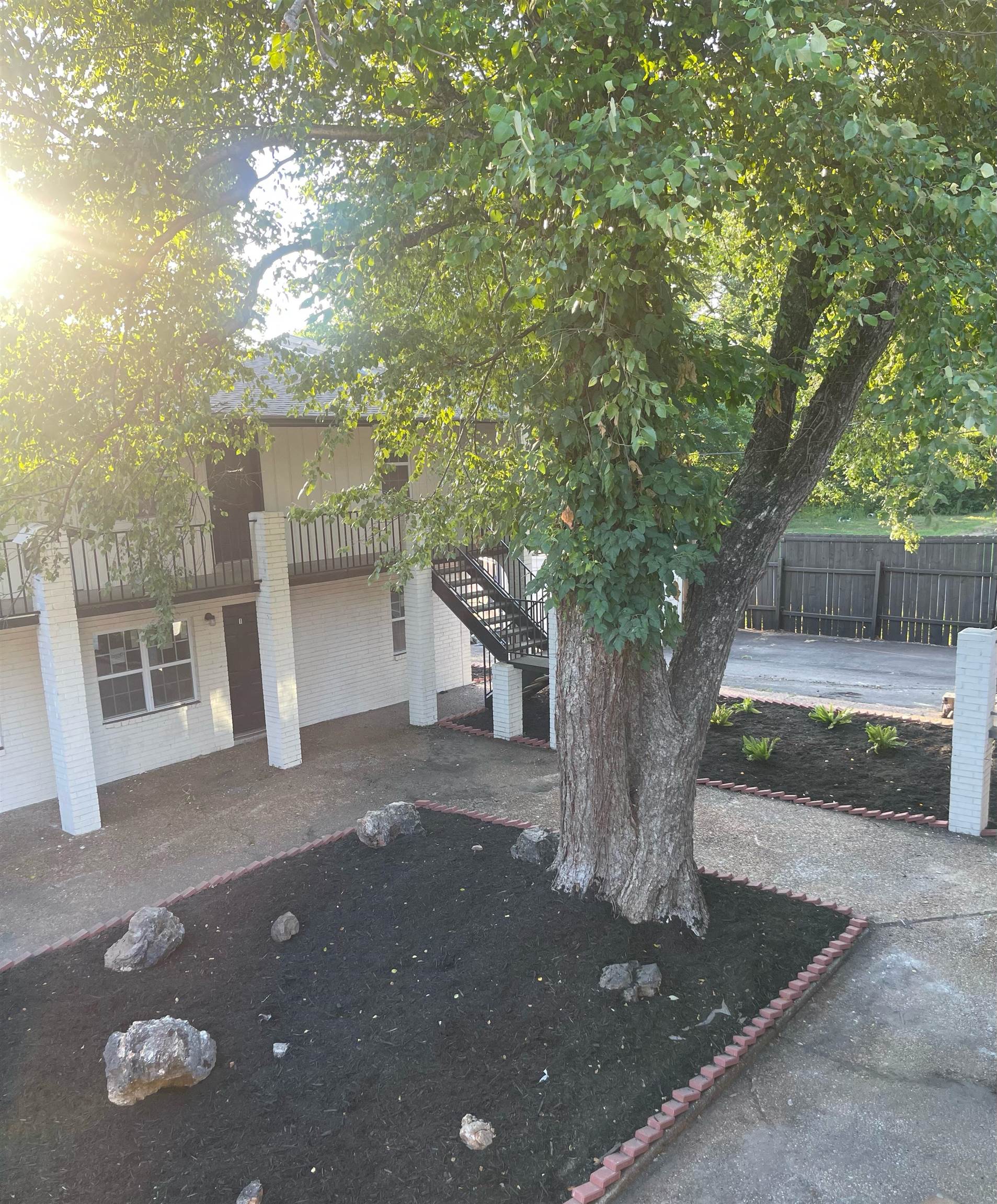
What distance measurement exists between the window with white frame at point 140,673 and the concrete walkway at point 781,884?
0.95m

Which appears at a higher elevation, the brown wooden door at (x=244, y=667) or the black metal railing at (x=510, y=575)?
the black metal railing at (x=510, y=575)

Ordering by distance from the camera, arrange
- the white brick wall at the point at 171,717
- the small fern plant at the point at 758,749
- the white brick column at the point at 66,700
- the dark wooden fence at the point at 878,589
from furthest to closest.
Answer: the dark wooden fence at the point at 878,589
the white brick wall at the point at 171,717
the small fern plant at the point at 758,749
the white brick column at the point at 66,700

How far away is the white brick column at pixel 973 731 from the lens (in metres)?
8.45

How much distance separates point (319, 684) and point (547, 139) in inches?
421

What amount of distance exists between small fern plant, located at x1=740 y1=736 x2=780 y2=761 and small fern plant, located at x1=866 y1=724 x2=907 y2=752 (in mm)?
1164

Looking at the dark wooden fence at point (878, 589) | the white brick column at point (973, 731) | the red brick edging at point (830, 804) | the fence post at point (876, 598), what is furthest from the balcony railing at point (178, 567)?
the fence post at point (876, 598)

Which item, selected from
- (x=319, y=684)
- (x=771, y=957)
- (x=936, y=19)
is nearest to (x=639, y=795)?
(x=771, y=957)

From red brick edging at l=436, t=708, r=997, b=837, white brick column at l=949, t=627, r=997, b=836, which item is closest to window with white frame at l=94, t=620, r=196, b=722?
red brick edging at l=436, t=708, r=997, b=837

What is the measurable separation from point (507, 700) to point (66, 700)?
223 inches

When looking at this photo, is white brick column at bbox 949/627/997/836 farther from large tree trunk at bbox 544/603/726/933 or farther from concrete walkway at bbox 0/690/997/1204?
large tree trunk at bbox 544/603/726/933

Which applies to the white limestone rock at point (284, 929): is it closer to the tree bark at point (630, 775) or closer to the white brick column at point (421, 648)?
the tree bark at point (630, 775)

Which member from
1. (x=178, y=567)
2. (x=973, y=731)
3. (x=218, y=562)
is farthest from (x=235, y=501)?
(x=973, y=731)

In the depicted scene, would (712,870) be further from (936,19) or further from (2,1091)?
(936,19)

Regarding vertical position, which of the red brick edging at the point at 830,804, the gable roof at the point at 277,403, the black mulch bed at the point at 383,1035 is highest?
the gable roof at the point at 277,403
